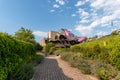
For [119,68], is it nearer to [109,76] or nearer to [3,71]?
[109,76]

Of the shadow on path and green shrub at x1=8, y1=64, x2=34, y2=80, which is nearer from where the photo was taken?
green shrub at x1=8, y1=64, x2=34, y2=80

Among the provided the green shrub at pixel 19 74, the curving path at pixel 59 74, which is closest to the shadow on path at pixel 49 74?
the curving path at pixel 59 74

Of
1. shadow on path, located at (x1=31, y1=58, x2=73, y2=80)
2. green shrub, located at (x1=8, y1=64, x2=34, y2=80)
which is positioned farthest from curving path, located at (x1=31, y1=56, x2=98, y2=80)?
green shrub, located at (x1=8, y1=64, x2=34, y2=80)

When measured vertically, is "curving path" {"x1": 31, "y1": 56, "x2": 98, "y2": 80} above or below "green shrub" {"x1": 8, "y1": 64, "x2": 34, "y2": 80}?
below

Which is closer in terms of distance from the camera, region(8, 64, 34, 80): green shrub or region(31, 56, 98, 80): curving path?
region(8, 64, 34, 80): green shrub

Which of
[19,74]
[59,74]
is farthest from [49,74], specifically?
[19,74]

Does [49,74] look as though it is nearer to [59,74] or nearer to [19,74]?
[59,74]

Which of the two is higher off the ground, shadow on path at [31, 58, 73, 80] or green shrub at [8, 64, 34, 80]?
green shrub at [8, 64, 34, 80]

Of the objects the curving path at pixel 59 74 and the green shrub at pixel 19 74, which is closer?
the green shrub at pixel 19 74

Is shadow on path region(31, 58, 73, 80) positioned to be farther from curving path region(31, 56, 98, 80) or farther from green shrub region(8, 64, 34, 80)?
green shrub region(8, 64, 34, 80)

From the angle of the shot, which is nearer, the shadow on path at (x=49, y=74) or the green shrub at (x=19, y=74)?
the green shrub at (x=19, y=74)

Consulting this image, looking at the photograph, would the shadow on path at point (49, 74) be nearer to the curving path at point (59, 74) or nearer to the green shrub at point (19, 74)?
the curving path at point (59, 74)

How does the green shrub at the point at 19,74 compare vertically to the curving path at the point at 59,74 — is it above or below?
above

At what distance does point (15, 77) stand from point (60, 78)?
9.82ft
